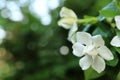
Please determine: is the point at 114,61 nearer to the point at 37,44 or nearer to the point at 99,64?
the point at 99,64

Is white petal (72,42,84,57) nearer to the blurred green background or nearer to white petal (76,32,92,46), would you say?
white petal (76,32,92,46)

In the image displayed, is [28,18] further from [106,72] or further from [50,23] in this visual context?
[106,72]

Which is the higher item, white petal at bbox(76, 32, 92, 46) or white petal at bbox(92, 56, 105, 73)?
Result: white petal at bbox(76, 32, 92, 46)

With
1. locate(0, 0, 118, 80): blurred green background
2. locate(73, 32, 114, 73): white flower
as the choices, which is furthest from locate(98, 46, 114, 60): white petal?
locate(0, 0, 118, 80): blurred green background

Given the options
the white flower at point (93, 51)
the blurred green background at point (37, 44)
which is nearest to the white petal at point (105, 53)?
the white flower at point (93, 51)

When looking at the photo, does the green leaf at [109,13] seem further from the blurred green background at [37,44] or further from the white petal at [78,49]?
the blurred green background at [37,44]

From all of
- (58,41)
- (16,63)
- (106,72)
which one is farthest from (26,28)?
(106,72)

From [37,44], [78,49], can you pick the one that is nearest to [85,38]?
[78,49]

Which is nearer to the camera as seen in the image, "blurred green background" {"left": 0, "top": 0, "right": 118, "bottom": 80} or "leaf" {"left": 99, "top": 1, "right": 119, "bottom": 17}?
"leaf" {"left": 99, "top": 1, "right": 119, "bottom": 17}
